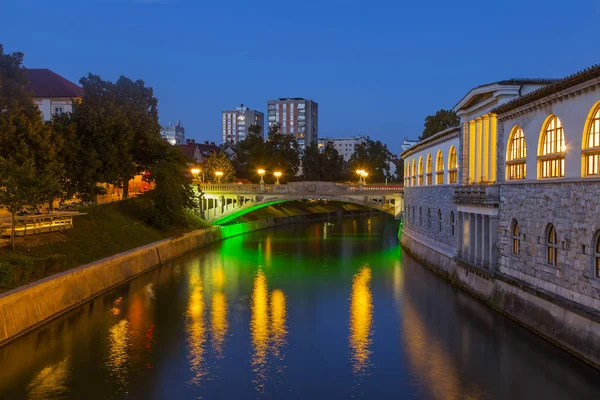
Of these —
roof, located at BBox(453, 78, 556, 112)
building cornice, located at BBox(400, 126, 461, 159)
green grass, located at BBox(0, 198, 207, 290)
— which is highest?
roof, located at BBox(453, 78, 556, 112)

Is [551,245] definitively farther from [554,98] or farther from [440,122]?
[440,122]

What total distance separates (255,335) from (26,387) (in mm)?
9310

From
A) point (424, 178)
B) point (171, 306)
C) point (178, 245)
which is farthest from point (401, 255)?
point (171, 306)

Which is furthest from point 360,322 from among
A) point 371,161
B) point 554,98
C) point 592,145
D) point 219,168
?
point 371,161

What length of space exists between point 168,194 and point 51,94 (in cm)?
2450

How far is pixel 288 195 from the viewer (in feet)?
222

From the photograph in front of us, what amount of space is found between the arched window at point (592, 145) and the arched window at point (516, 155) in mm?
5551

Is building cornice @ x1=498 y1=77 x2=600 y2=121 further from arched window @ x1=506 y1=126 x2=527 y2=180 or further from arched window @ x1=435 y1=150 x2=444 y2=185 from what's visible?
arched window @ x1=435 y1=150 x2=444 y2=185

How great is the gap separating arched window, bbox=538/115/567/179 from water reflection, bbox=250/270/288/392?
1217cm

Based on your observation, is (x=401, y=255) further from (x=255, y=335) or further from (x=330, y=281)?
(x=255, y=335)

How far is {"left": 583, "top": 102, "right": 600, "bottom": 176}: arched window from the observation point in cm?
2081

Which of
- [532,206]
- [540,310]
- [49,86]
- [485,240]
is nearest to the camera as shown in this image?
[540,310]

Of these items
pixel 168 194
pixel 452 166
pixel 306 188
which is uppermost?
pixel 452 166

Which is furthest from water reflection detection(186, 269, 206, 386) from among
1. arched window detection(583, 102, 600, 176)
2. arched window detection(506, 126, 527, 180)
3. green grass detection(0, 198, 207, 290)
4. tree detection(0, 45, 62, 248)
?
arched window detection(506, 126, 527, 180)
